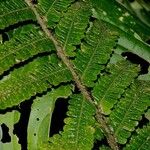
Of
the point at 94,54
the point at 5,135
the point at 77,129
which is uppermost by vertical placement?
the point at 94,54

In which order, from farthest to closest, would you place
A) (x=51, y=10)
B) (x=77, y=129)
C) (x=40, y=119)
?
(x=40, y=119) < (x=51, y=10) < (x=77, y=129)

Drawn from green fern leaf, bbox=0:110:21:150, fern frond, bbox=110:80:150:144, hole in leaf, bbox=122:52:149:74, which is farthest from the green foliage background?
hole in leaf, bbox=122:52:149:74

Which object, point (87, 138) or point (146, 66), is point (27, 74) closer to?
point (87, 138)

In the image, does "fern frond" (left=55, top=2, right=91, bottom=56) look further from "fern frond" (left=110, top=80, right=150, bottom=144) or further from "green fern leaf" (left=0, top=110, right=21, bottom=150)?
"green fern leaf" (left=0, top=110, right=21, bottom=150)

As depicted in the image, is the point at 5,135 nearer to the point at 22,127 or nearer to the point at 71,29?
→ the point at 22,127

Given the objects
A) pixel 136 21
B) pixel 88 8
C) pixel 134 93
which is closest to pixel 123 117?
pixel 134 93

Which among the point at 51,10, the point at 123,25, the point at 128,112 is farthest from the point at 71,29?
the point at 123,25

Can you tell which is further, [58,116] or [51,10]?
[58,116]
